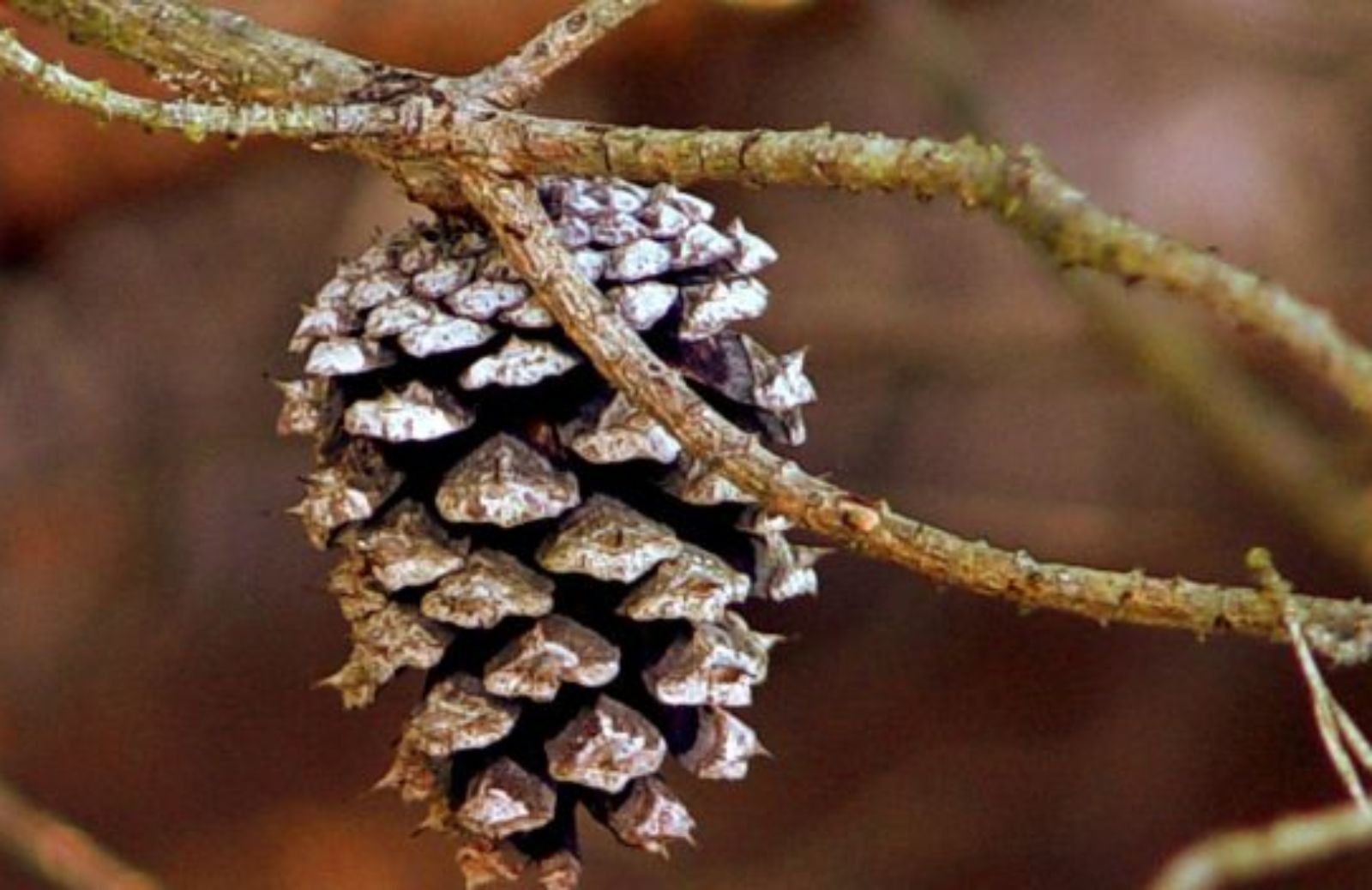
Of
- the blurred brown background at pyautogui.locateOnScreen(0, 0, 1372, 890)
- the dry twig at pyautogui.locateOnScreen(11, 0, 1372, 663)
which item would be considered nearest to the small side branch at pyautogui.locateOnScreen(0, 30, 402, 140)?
the dry twig at pyautogui.locateOnScreen(11, 0, 1372, 663)

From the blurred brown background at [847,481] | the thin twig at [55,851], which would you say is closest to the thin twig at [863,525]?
the thin twig at [55,851]

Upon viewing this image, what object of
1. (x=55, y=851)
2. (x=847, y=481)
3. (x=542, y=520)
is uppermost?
(x=847, y=481)

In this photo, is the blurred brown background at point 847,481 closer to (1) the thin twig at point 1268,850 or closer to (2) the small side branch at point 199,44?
(2) the small side branch at point 199,44

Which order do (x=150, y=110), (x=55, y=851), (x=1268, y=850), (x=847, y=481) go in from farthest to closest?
(x=847, y=481), (x=55, y=851), (x=150, y=110), (x=1268, y=850)

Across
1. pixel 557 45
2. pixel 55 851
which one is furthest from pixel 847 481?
pixel 557 45

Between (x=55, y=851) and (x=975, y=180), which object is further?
(x=55, y=851)

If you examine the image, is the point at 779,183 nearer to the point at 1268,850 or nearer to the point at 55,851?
the point at 1268,850
